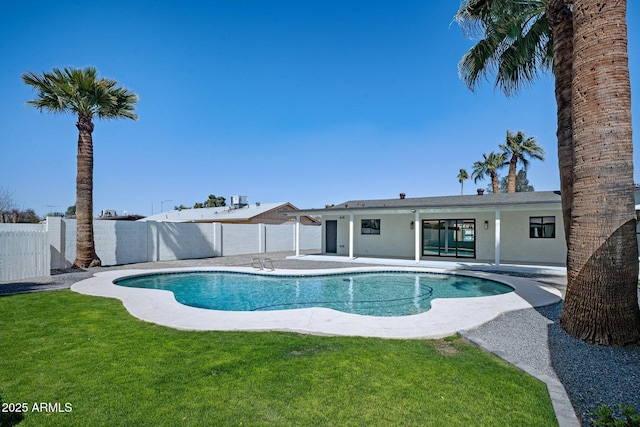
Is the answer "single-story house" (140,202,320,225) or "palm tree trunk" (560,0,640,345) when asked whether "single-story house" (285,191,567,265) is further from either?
"single-story house" (140,202,320,225)

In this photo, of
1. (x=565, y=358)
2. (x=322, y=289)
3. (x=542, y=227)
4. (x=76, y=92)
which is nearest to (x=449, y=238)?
(x=542, y=227)

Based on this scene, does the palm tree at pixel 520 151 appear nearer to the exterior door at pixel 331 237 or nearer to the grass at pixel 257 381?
the exterior door at pixel 331 237

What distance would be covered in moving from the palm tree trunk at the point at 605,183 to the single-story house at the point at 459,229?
30.2 feet

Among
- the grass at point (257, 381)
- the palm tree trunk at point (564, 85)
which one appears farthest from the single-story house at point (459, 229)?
the grass at point (257, 381)

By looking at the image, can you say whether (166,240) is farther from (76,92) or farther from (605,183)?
(605,183)

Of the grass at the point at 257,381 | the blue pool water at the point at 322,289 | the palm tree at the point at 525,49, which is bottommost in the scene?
the blue pool water at the point at 322,289

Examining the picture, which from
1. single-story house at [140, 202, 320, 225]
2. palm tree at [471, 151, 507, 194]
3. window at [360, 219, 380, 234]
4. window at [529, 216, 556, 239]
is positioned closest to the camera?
window at [529, 216, 556, 239]

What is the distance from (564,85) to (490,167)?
32237 millimetres

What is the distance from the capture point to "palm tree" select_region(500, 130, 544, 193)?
30.5 metres

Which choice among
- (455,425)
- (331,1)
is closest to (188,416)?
(455,425)

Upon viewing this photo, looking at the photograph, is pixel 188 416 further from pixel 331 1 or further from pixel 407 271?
pixel 331 1

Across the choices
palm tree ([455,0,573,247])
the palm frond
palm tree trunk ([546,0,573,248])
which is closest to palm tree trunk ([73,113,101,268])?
the palm frond

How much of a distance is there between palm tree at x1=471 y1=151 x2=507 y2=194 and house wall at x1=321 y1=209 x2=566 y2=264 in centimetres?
1814

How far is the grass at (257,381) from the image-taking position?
10.0ft
